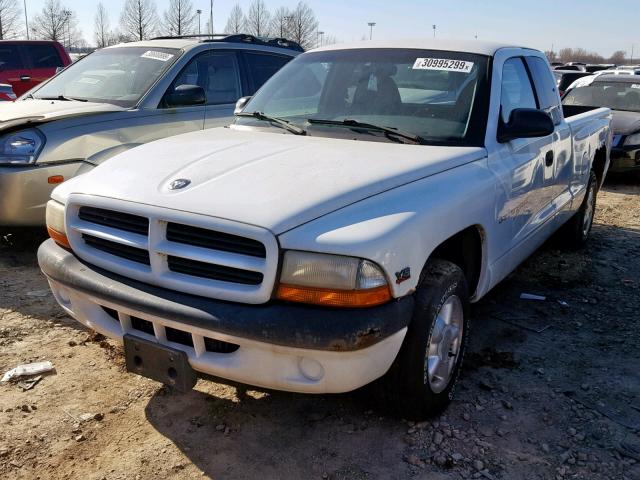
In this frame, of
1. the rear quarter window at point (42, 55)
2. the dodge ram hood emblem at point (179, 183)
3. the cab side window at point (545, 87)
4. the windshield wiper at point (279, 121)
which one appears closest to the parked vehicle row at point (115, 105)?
the windshield wiper at point (279, 121)

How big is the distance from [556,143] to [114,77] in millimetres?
3970

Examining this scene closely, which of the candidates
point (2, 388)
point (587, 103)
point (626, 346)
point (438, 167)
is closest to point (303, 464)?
point (438, 167)

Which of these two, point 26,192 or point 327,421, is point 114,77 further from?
point 327,421

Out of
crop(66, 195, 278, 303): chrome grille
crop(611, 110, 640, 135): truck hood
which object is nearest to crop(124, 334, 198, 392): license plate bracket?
crop(66, 195, 278, 303): chrome grille

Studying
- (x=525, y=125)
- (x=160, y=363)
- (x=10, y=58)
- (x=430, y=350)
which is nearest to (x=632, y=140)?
(x=525, y=125)

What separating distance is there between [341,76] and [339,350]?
221 centimetres

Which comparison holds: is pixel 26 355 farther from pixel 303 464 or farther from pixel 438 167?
pixel 438 167

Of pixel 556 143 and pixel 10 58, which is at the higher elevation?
pixel 556 143

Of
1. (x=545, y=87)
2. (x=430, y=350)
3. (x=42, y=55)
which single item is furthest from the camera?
(x=42, y=55)

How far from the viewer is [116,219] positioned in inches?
110

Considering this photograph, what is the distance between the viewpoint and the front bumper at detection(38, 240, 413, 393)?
2.36 meters

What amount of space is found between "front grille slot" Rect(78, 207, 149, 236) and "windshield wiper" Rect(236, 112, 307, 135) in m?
1.28

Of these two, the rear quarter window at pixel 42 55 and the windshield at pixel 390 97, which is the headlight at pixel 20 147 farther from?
the rear quarter window at pixel 42 55

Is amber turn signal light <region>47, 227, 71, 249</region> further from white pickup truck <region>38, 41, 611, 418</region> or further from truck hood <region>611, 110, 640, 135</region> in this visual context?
truck hood <region>611, 110, 640, 135</region>
